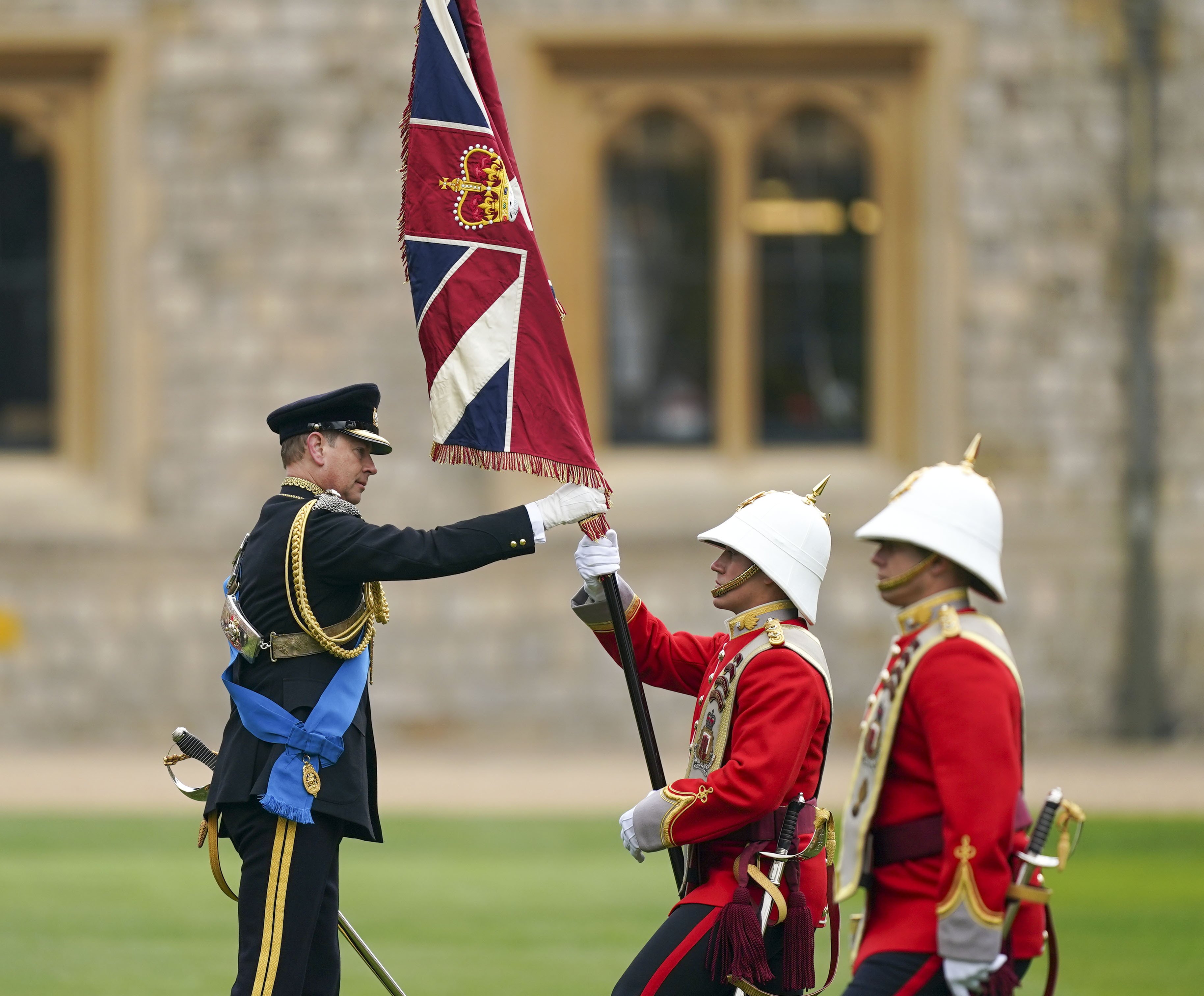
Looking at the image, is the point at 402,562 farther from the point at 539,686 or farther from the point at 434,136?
the point at 539,686

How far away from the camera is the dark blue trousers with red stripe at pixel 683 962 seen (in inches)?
156

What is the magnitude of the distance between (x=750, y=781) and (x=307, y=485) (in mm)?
1424

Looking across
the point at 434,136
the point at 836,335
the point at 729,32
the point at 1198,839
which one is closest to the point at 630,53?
the point at 729,32

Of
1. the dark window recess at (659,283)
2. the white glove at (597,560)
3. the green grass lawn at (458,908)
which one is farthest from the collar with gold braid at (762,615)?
the dark window recess at (659,283)

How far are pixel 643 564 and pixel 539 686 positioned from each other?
1.14 metres

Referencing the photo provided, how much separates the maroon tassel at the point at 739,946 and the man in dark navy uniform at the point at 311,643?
988mm

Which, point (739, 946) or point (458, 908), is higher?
point (739, 946)

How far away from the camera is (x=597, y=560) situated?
4.54 m

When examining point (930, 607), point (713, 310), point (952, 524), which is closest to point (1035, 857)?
point (930, 607)

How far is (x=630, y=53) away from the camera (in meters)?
12.9

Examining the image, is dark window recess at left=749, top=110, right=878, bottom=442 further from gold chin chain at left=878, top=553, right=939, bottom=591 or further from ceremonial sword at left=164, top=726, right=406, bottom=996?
gold chin chain at left=878, top=553, right=939, bottom=591

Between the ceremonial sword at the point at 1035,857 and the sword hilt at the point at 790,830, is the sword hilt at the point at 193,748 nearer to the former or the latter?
the sword hilt at the point at 790,830

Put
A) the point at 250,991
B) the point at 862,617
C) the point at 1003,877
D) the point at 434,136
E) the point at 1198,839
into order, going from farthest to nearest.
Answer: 1. the point at 862,617
2. the point at 1198,839
3. the point at 434,136
4. the point at 250,991
5. the point at 1003,877

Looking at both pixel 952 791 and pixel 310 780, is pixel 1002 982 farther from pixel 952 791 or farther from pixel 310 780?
pixel 310 780
